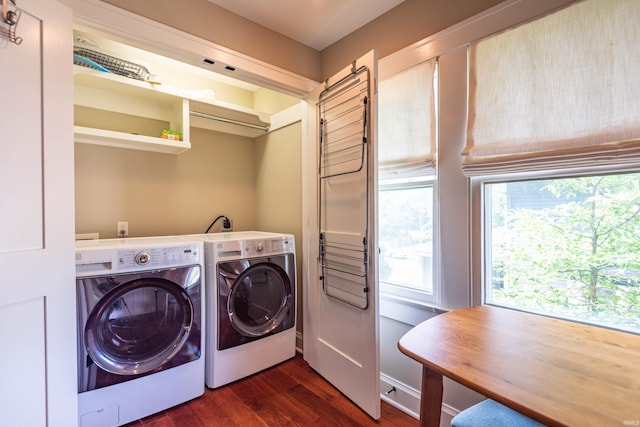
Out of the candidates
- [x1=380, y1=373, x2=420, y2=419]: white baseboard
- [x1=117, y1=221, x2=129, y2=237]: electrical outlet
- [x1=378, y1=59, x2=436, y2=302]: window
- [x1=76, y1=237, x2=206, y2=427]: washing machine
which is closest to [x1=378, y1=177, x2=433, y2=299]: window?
[x1=378, y1=59, x2=436, y2=302]: window

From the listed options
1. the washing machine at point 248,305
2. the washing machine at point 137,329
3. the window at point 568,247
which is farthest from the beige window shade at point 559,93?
the washing machine at point 137,329

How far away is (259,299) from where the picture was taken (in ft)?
7.19

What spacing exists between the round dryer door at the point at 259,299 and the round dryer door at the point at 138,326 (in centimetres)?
32

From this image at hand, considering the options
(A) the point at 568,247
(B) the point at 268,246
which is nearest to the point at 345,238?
(B) the point at 268,246

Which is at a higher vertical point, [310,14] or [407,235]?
[310,14]

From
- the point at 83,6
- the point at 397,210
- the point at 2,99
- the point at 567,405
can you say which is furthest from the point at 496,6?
the point at 2,99

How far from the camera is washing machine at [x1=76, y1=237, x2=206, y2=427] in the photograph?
1508 millimetres

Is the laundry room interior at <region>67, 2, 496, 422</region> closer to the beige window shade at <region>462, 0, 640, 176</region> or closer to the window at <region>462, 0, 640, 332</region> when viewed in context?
the window at <region>462, 0, 640, 332</region>

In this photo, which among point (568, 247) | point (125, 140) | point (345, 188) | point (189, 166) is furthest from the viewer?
point (189, 166)

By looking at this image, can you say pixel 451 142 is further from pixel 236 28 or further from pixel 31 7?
pixel 31 7

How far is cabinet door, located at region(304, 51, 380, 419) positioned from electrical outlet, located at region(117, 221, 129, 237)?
145 cm

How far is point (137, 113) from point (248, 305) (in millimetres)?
1805

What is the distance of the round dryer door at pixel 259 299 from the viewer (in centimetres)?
205

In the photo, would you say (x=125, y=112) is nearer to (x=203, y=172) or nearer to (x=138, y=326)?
(x=203, y=172)
